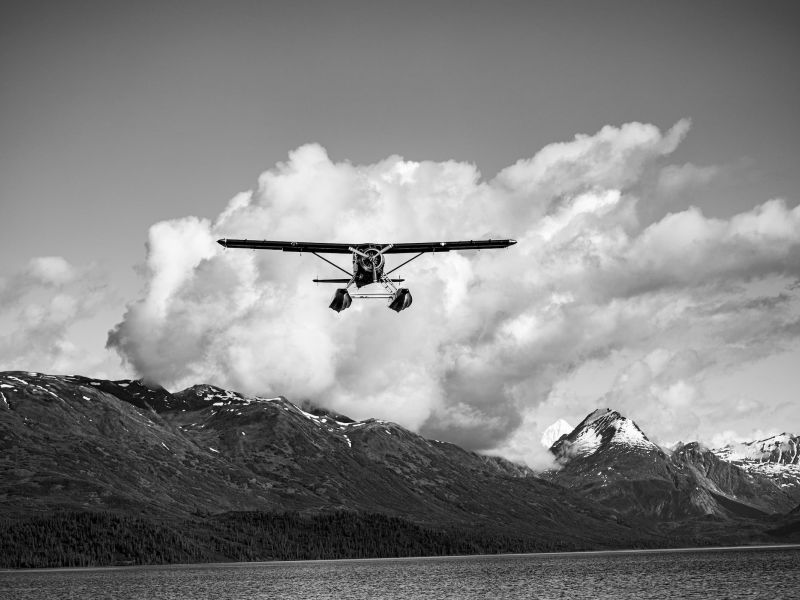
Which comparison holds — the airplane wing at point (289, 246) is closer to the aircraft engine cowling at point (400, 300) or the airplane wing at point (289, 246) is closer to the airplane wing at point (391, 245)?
the airplane wing at point (391, 245)

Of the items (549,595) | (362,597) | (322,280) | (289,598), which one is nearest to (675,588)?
(549,595)

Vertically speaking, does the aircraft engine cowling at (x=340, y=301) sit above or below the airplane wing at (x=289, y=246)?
below

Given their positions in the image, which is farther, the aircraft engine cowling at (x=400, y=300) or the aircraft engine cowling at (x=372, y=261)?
the aircraft engine cowling at (x=372, y=261)

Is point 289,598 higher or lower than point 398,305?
lower

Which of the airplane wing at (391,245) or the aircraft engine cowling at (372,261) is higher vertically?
the airplane wing at (391,245)

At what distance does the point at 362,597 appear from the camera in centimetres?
18975

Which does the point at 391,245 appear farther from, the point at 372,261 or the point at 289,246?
the point at 289,246

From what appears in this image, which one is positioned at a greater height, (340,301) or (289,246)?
(289,246)

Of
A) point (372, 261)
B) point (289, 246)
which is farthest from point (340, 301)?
point (289, 246)

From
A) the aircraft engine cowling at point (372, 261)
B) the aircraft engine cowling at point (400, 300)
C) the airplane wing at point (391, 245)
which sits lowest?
the aircraft engine cowling at point (400, 300)

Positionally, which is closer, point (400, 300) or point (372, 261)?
point (400, 300)

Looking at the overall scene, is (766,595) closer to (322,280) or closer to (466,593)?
(466,593)

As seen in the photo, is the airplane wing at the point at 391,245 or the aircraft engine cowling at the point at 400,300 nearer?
the aircraft engine cowling at the point at 400,300

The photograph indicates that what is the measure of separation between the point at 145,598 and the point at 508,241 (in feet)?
405
